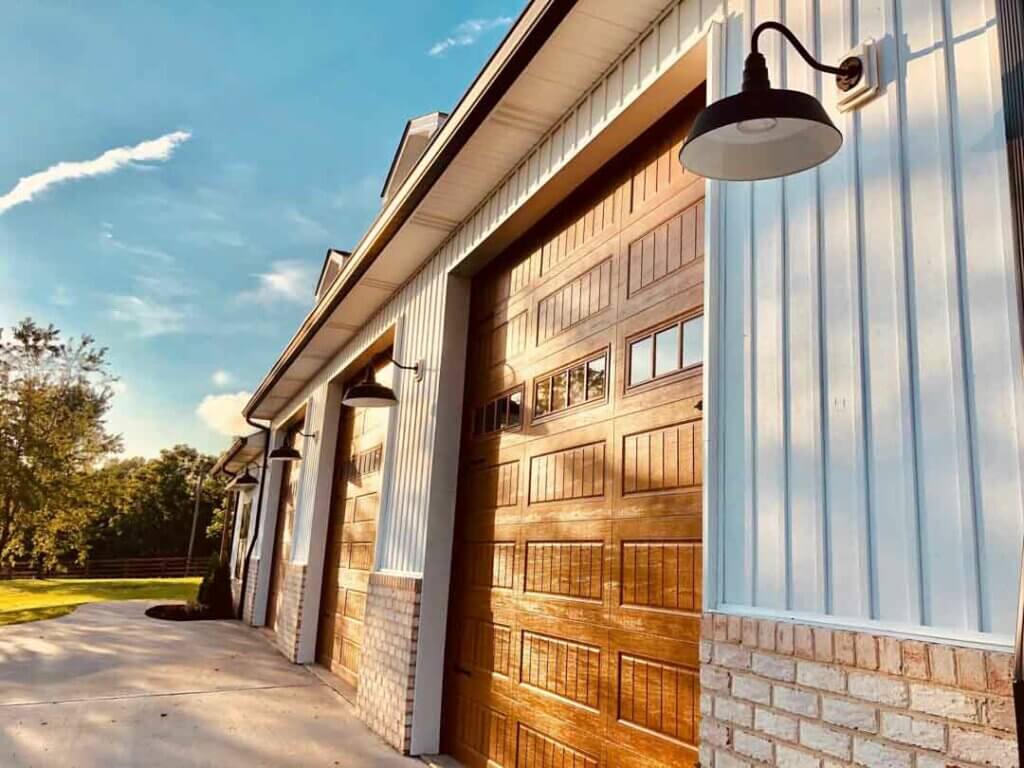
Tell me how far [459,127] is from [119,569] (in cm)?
3127

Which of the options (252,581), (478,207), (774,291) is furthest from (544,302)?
(252,581)

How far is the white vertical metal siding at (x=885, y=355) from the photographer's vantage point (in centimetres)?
190

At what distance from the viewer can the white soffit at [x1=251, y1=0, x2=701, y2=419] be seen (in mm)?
3574

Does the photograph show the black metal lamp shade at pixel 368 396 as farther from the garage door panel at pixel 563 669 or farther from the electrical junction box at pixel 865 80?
the electrical junction box at pixel 865 80

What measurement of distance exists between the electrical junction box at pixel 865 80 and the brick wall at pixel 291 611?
8279mm

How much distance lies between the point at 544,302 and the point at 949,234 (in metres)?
2.83

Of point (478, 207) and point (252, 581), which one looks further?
point (252, 581)

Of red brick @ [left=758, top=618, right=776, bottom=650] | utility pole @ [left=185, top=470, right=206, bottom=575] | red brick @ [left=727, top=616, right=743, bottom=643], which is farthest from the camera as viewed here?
utility pole @ [left=185, top=470, right=206, bottom=575]

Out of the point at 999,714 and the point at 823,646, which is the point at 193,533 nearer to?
the point at 823,646

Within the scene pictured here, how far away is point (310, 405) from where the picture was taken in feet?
36.4

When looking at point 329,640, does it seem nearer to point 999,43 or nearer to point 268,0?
point 268,0

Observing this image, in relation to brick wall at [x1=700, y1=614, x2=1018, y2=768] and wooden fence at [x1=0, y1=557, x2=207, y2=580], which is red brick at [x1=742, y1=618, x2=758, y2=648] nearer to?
brick wall at [x1=700, y1=614, x2=1018, y2=768]

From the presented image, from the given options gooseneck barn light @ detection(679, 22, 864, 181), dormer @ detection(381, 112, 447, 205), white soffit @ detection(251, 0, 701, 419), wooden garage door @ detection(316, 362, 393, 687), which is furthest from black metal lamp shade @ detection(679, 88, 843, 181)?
dormer @ detection(381, 112, 447, 205)

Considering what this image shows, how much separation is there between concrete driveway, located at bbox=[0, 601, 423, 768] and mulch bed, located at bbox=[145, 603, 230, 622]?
9.41ft
